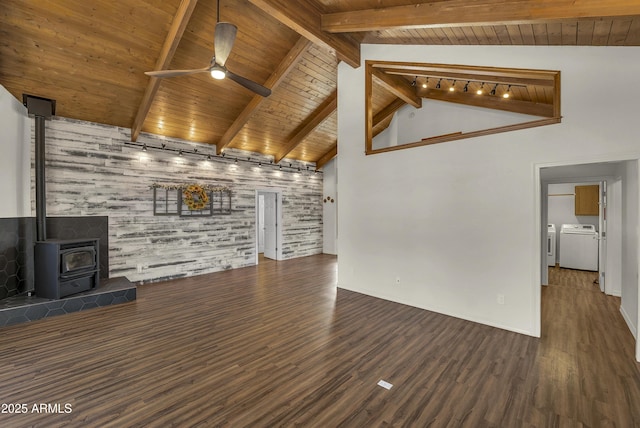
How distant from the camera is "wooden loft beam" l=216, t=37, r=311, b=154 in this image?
4465 mm

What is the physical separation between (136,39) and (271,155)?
445 cm

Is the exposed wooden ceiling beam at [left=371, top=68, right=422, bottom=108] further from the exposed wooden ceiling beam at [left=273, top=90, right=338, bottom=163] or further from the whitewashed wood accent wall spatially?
the whitewashed wood accent wall

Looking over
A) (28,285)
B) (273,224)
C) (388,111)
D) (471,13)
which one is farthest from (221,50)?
(273,224)

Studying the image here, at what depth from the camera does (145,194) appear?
5.68m

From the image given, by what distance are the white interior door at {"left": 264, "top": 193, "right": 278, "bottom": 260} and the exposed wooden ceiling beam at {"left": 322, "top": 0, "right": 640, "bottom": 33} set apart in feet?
17.7

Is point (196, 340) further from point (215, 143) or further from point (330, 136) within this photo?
point (330, 136)

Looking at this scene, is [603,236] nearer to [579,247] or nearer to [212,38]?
[579,247]

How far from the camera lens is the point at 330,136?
795cm

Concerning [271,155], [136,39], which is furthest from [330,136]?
[136,39]

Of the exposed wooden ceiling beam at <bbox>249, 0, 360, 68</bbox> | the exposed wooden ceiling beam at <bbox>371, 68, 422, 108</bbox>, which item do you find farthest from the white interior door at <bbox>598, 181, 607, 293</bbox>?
the exposed wooden ceiling beam at <bbox>249, 0, 360, 68</bbox>

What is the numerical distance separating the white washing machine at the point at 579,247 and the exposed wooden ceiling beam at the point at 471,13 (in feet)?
18.8

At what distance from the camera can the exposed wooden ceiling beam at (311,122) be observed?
6.45m

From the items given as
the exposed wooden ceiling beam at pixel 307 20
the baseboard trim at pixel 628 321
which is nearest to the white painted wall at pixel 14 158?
the exposed wooden ceiling beam at pixel 307 20

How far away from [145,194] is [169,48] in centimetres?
313
